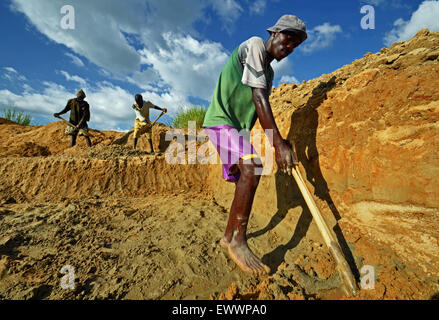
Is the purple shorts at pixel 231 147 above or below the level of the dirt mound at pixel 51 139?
below

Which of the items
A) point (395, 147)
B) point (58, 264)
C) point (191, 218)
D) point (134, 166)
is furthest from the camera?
point (134, 166)

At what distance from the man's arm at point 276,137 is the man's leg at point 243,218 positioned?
16cm

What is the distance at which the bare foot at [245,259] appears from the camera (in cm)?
146

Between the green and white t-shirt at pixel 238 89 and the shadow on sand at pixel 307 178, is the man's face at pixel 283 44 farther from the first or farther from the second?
the shadow on sand at pixel 307 178

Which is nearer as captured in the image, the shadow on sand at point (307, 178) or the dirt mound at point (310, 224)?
the dirt mound at point (310, 224)

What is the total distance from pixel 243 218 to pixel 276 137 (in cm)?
63

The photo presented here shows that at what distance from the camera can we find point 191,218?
2.44 metres

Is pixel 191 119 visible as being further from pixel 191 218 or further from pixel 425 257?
pixel 425 257

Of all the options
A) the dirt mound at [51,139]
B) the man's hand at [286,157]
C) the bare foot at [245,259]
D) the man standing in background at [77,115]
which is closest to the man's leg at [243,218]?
the bare foot at [245,259]

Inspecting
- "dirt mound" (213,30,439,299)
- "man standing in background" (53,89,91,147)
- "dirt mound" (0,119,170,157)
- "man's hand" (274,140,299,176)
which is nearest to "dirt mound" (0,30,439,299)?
"dirt mound" (213,30,439,299)

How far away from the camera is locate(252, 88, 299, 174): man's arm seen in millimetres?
1394

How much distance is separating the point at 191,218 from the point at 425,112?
7.32 ft

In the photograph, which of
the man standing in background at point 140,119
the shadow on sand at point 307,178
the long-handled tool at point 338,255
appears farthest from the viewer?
the man standing in background at point 140,119
